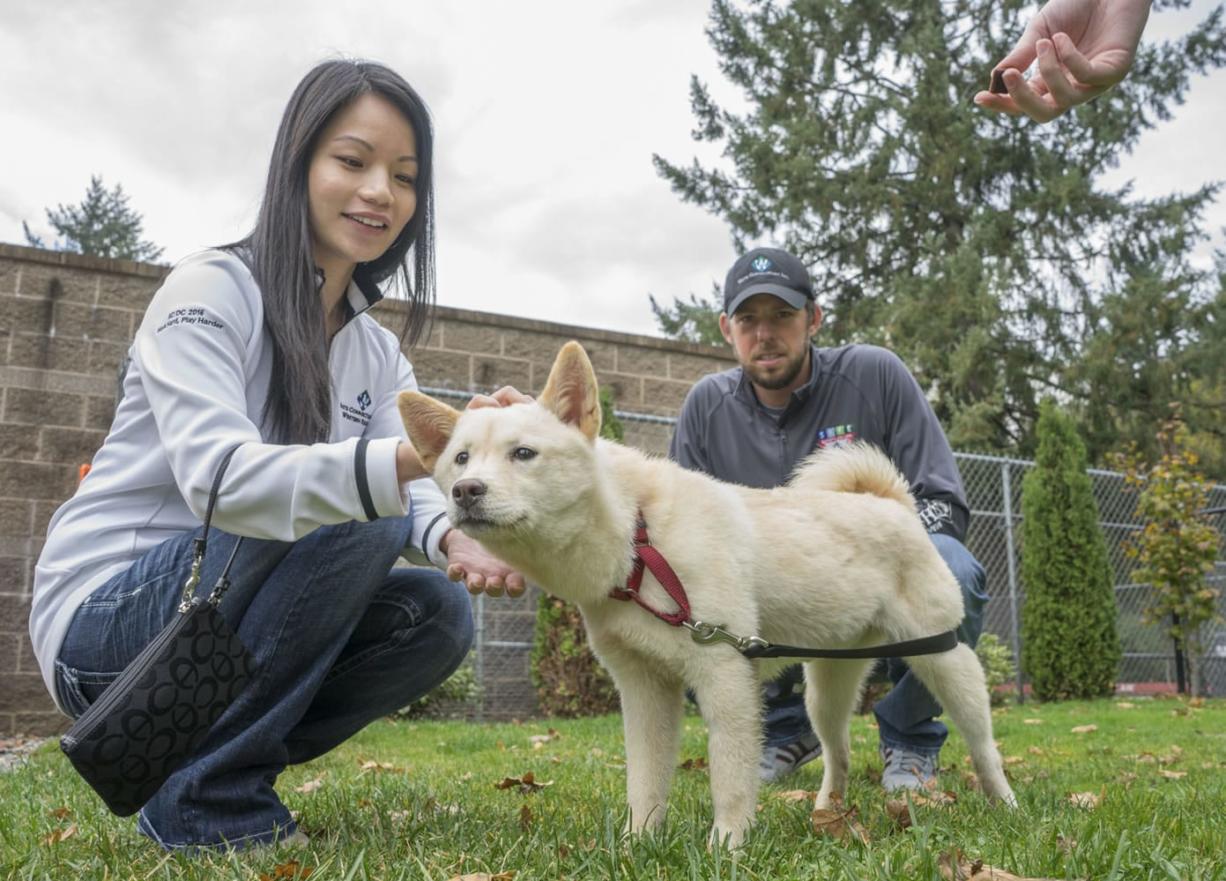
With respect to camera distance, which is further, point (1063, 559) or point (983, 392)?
point (983, 392)

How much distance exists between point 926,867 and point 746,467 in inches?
97.5

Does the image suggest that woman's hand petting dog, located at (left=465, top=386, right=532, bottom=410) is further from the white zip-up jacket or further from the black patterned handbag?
the black patterned handbag

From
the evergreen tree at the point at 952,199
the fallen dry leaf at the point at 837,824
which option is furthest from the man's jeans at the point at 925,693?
the evergreen tree at the point at 952,199

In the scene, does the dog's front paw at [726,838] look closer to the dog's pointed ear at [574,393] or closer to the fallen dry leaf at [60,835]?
the dog's pointed ear at [574,393]

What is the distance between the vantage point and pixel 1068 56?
218cm

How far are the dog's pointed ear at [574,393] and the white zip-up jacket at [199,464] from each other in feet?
1.36

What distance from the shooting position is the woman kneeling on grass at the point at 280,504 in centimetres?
212

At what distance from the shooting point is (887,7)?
19.3 m

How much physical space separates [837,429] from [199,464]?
2.59 m

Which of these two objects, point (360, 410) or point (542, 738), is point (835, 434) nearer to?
point (360, 410)

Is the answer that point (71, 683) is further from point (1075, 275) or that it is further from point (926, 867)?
point (1075, 275)

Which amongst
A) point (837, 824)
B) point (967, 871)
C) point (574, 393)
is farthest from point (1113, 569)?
point (967, 871)

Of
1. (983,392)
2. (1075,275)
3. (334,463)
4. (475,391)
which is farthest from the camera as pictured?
(1075,275)

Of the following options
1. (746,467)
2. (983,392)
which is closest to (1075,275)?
(983,392)
